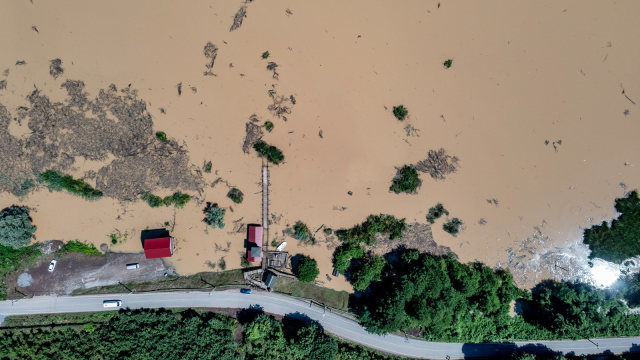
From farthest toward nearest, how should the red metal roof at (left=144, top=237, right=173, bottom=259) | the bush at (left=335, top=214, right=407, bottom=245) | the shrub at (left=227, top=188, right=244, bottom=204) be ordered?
the bush at (left=335, top=214, right=407, bottom=245) < the shrub at (left=227, top=188, right=244, bottom=204) < the red metal roof at (left=144, top=237, right=173, bottom=259)

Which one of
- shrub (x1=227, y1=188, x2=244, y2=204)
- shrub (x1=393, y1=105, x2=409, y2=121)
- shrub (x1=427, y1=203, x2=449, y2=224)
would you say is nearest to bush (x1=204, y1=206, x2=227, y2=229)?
shrub (x1=227, y1=188, x2=244, y2=204)

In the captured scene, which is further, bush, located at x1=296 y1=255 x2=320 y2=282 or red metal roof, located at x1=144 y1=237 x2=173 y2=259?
bush, located at x1=296 y1=255 x2=320 y2=282

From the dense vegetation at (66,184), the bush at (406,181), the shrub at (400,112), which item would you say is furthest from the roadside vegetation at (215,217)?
the shrub at (400,112)

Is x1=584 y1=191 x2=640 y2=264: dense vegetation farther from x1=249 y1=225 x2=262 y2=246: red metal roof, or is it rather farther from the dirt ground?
the dirt ground

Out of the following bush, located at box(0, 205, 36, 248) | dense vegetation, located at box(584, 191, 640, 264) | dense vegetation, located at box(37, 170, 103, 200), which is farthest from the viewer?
dense vegetation, located at box(584, 191, 640, 264)

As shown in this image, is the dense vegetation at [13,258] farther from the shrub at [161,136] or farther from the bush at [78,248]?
the shrub at [161,136]

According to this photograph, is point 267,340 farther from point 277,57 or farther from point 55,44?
point 55,44
